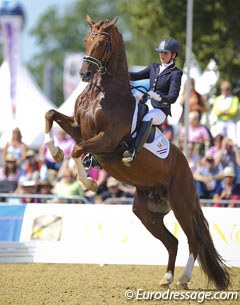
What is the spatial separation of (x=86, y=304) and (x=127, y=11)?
14.9 meters

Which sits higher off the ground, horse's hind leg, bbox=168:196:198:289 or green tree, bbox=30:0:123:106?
horse's hind leg, bbox=168:196:198:289

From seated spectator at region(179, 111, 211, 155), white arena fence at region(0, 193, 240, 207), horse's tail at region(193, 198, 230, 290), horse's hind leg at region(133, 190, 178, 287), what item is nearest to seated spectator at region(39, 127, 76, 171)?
white arena fence at region(0, 193, 240, 207)

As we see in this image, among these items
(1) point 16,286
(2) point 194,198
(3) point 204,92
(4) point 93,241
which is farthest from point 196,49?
(1) point 16,286

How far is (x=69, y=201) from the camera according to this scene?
564 inches

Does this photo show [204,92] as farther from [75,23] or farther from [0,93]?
[75,23]

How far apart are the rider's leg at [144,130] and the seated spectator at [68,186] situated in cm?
479

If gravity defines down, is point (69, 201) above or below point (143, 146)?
below

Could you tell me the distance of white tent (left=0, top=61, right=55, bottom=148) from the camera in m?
16.9

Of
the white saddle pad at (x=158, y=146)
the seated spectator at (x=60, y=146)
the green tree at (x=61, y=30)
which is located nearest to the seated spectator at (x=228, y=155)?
the seated spectator at (x=60, y=146)

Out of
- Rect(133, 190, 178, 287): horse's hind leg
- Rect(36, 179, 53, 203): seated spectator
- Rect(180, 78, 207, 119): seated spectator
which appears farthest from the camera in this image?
Rect(180, 78, 207, 119): seated spectator

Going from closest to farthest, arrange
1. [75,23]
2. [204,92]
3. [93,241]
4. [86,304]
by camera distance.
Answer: [86,304], [93,241], [204,92], [75,23]

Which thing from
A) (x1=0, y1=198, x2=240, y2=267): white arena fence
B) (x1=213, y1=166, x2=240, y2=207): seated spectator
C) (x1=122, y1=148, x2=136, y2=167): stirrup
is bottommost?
(x1=0, y1=198, x2=240, y2=267): white arena fence

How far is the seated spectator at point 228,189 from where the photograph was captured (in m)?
14.2

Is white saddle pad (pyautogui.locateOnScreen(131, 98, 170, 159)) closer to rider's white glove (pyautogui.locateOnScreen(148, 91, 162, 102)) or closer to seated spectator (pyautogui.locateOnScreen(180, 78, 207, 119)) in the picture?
rider's white glove (pyautogui.locateOnScreen(148, 91, 162, 102))
